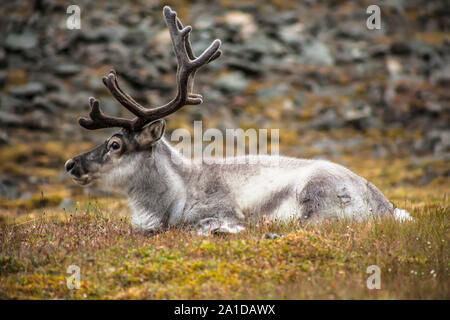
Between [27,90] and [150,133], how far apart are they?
103 feet

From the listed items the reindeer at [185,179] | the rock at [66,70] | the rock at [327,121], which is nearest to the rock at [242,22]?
the rock at [327,121]

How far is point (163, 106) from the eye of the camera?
10.5 meters

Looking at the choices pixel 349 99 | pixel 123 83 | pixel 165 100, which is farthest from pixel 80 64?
pixel 349 99

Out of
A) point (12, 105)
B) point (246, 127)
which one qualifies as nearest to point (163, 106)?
point (246, 127)

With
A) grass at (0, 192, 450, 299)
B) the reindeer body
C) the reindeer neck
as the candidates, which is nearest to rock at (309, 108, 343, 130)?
the reindeer body

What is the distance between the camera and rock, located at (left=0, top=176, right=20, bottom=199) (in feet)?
85.2

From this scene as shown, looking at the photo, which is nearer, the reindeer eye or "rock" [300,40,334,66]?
the reindeer eye

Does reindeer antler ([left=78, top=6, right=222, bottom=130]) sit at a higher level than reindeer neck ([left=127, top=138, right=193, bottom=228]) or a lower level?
higher

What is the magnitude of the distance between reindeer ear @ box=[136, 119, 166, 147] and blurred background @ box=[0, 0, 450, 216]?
763 inches

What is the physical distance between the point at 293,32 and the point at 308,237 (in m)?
39.9

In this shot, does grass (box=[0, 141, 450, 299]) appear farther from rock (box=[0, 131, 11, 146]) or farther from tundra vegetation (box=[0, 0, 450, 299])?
rock (box=[0, 131, 11, 146])

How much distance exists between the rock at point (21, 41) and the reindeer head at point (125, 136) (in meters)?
36.4
